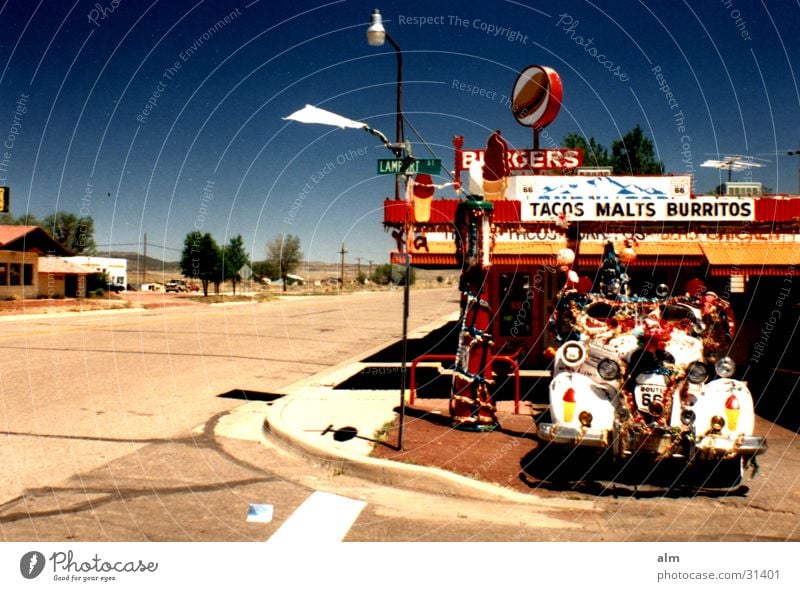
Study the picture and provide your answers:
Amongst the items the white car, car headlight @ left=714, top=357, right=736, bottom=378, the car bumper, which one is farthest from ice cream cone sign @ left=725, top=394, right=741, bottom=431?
car headlight @ left=714, top=357, right=736, bottom=378

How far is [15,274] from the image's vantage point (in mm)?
42531

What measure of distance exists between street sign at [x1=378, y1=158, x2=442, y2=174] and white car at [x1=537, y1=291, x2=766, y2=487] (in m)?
2.47

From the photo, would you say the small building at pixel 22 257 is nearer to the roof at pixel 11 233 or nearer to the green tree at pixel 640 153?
the roof at pixel 11 233

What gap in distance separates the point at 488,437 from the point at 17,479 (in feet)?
18.0

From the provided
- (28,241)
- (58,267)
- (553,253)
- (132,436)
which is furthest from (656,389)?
(58,267)

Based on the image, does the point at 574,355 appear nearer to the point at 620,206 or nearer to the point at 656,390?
the point at 656,390

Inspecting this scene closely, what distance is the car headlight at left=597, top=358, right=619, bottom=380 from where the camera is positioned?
6.25 metres

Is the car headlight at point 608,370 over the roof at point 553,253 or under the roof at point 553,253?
under

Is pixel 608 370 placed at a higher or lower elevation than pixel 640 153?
lower

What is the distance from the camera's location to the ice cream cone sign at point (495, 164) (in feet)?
28.8

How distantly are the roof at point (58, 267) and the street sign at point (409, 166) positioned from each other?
4648 centimetres

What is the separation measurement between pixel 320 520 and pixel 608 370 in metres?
3.19

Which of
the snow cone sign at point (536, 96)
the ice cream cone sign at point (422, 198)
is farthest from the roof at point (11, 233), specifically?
the ice cream cone sign at point (422, 198)

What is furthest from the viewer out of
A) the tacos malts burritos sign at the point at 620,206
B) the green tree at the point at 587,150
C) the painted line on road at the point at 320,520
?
the green tree at the point at 587,150
